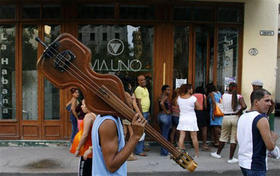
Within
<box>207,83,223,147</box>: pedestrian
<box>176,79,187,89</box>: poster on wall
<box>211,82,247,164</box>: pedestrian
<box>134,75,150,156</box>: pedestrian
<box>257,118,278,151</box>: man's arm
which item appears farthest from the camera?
<box>176,79,187,89</box>: poster on wall

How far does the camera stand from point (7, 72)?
745 centimetres

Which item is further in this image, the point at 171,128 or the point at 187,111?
the point at 171,128

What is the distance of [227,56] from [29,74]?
5842mm

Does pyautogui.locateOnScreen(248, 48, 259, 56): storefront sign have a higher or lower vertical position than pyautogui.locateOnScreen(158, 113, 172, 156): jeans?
higher

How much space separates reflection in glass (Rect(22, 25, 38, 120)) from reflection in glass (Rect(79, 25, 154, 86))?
1424 mm

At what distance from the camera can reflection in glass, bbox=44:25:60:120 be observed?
7363 mm

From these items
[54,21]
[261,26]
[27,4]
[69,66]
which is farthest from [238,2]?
[69,66]

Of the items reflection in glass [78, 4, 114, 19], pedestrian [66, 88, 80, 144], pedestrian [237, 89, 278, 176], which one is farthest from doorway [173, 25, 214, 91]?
pedestrian [237, 89, 278, 176]

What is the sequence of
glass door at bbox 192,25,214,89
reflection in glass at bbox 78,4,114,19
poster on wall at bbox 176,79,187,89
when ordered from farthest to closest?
1. glass door at bbox 192,25,214,89
2. poster on wall at bbox 176,79,187,89
3. reflection in glass at bbox 78,4,114,19

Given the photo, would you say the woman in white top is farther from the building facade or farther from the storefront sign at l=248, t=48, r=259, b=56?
the storefront sign at l=248, t=48, r=259, b=56

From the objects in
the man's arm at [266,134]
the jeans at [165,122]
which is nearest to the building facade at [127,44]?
the jeans at [165,122]

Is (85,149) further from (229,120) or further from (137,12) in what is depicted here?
(137,12)

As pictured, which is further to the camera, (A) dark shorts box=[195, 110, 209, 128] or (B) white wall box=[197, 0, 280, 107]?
(B) white wall box=[197, 0, 280, 107]

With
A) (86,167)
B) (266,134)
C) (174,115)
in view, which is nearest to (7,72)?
(174,115)
